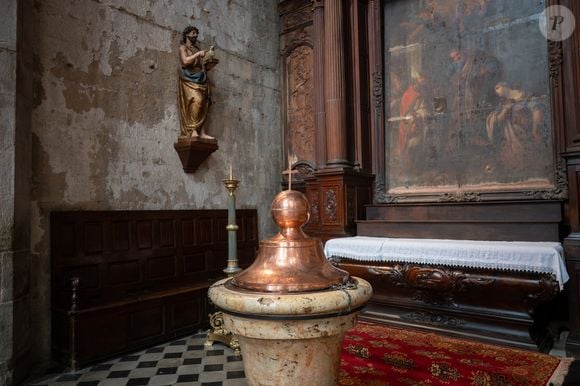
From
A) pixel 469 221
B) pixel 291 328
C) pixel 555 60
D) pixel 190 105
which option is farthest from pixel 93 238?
pixel 555 60

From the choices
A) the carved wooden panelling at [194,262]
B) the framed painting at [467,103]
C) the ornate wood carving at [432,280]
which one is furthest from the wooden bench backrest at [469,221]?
the carved wooden panelling at [194,262]

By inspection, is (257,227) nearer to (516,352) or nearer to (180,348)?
(180,348)

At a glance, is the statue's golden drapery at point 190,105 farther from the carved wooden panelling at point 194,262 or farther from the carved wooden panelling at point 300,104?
the carved wooden panelling at point 300,104

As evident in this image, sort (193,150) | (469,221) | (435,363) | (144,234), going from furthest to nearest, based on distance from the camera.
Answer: (193,150) → (144,234) → (469,221) → (435,363)

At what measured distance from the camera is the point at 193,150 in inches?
207

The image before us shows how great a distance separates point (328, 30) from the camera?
5891mm

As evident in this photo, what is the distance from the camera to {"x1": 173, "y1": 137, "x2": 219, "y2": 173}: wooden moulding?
5.22 meters

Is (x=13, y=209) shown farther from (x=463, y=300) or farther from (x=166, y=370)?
(x=463, y=300)

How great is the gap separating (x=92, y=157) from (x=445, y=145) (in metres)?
4.19

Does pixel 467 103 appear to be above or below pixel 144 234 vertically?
above

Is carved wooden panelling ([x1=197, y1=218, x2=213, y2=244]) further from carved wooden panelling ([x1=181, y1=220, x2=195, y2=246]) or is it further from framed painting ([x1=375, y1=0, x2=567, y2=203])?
framed painting ([x1=375, y1=0, x2=567, y2=203])

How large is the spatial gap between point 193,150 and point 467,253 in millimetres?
3278

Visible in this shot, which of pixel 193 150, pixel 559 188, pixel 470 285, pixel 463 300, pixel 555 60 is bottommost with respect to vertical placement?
pixel 463 300

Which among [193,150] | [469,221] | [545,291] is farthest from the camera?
[193,150]
